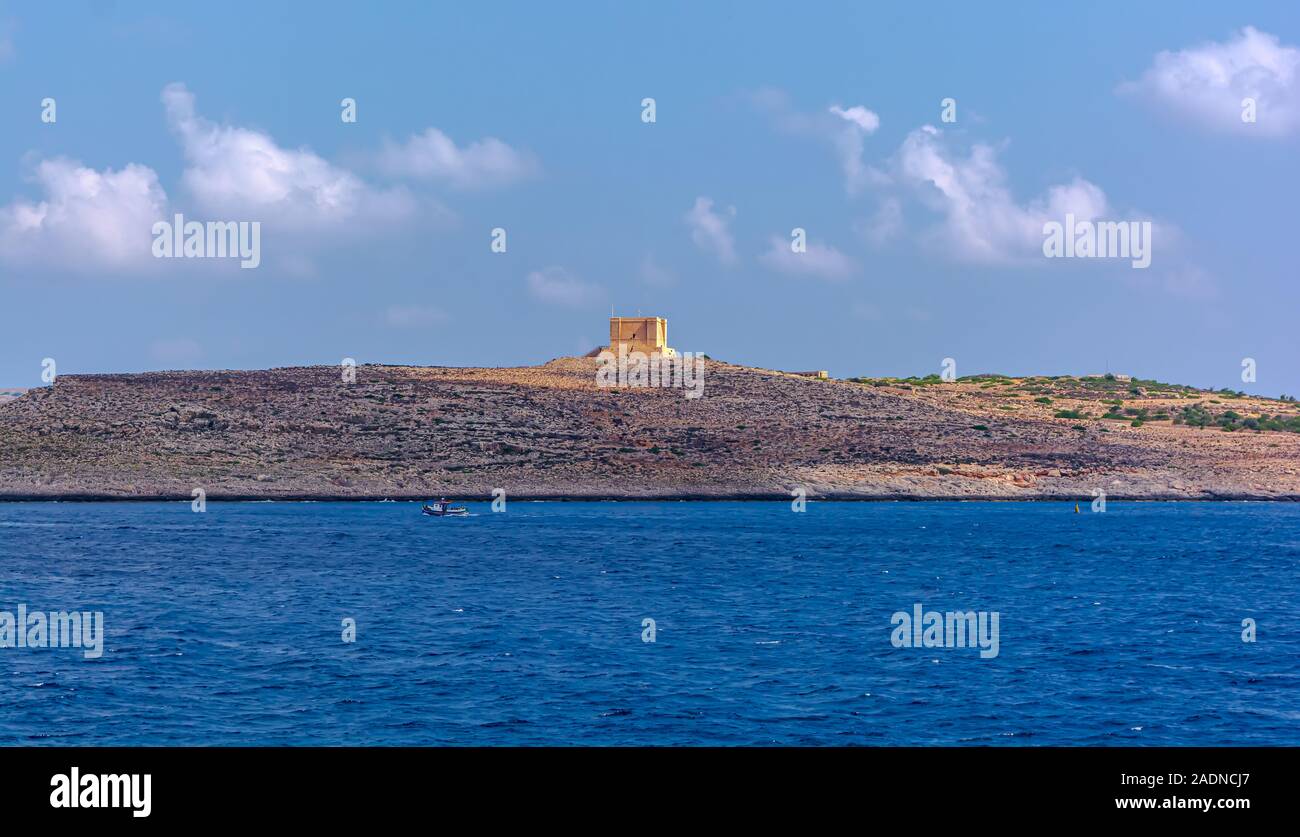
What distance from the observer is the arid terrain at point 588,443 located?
375ft

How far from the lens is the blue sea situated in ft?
84.9

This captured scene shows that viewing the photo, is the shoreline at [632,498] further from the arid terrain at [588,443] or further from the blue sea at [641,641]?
the blue sea at [641,641]

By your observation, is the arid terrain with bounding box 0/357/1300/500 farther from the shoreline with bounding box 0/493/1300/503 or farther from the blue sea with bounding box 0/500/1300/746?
the blue sea with bounding box 0/500/1300/746

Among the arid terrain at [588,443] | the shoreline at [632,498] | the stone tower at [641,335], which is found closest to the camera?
the shoreline at [632,498]

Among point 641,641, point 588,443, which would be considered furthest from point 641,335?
point 641,641

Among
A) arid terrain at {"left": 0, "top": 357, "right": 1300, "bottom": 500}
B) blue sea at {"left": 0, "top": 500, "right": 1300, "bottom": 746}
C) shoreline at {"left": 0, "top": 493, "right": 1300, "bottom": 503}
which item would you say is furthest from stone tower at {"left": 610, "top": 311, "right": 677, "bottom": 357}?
blue sea at {"left": 0, "top": 500, "right": 1300, "bottom": 746}

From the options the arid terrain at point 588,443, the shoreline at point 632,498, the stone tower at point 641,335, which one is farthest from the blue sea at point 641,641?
the stone tower at point 641,335

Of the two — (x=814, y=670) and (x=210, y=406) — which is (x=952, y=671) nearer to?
(x=814, y=670)

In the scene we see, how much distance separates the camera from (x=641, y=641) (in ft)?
119

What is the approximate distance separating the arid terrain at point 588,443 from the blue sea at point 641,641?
122 feet

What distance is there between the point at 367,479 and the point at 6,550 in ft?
166
